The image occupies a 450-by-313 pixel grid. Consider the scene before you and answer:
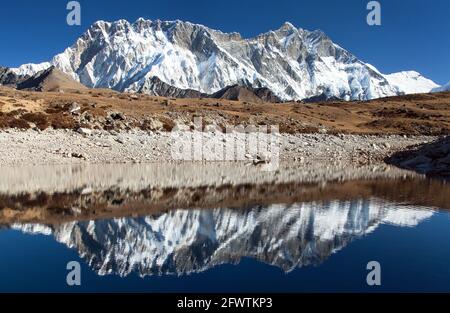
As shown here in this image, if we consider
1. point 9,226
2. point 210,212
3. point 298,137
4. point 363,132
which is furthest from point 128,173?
point 363,132

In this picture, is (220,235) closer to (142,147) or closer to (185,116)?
(142,147)

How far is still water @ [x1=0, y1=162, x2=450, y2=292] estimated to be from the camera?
16266 millimetres

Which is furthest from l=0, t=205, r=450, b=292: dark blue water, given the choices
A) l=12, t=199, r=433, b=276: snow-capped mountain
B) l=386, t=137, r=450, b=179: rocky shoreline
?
l=386, t=137, r=450, b=179: rocky shoreline

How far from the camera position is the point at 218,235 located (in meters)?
22.7

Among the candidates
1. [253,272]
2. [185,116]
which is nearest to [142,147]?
[185,116]

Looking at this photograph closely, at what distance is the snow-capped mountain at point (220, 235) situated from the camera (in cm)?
1848

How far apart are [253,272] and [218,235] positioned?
5.67m

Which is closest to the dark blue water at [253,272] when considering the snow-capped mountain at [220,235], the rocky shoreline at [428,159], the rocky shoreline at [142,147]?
the snow-capped mountain at [220,235]

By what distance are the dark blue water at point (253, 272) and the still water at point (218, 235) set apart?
0.04m

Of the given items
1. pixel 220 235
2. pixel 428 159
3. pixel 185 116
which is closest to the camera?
pixel 220 235

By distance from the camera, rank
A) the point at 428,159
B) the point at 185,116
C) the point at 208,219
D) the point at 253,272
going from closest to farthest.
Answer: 1. the point at 253,272
2. the point at 208,219
3. the point at 428,159
4. the point at 185,116

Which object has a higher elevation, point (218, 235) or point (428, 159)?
point (428, 159)

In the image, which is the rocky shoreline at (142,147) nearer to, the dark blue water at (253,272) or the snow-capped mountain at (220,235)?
the snow-capped mountain at (220,235)

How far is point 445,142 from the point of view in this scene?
62.7 m
